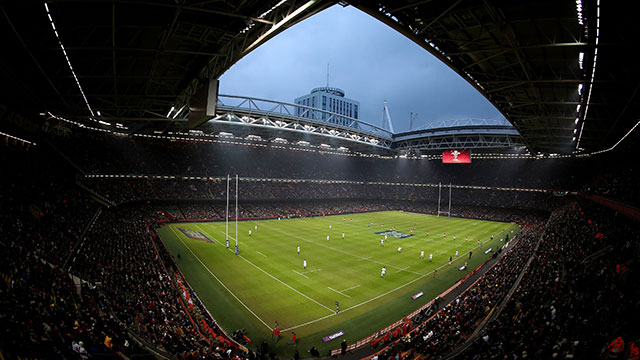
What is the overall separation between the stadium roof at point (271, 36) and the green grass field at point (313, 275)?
1444 cm

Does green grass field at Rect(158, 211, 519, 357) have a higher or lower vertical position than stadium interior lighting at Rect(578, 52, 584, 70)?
lower

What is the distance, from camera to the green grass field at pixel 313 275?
18125 millimetres

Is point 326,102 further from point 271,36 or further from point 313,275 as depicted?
point 271,36

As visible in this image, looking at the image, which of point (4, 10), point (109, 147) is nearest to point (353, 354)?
point (4, 10)

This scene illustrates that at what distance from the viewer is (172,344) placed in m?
13.0

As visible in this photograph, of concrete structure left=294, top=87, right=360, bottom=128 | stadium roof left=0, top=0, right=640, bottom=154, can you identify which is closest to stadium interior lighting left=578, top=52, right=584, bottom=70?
stadium roof left=0, top=0, right=640, bottom=154

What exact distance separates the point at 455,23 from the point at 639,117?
16.8m

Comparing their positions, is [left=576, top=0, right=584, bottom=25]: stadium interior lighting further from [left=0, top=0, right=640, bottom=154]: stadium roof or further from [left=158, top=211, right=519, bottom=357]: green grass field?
[left=158, top=211, right=519, bottom=357]: green grass field


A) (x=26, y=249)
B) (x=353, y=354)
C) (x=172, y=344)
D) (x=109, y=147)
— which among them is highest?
(x=109, y=147)

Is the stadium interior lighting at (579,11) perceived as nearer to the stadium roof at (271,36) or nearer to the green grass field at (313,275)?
the stadium roof at (271,36)

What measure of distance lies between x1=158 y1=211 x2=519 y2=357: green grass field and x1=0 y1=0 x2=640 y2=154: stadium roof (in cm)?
1444

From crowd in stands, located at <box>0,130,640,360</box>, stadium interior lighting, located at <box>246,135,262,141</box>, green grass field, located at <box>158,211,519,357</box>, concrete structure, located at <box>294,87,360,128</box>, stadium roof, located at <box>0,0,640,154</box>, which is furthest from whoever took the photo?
concrete structure, located at <box>294,87,360,128</box>

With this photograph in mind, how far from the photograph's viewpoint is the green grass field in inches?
714

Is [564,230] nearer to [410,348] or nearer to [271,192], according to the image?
[410,348]
